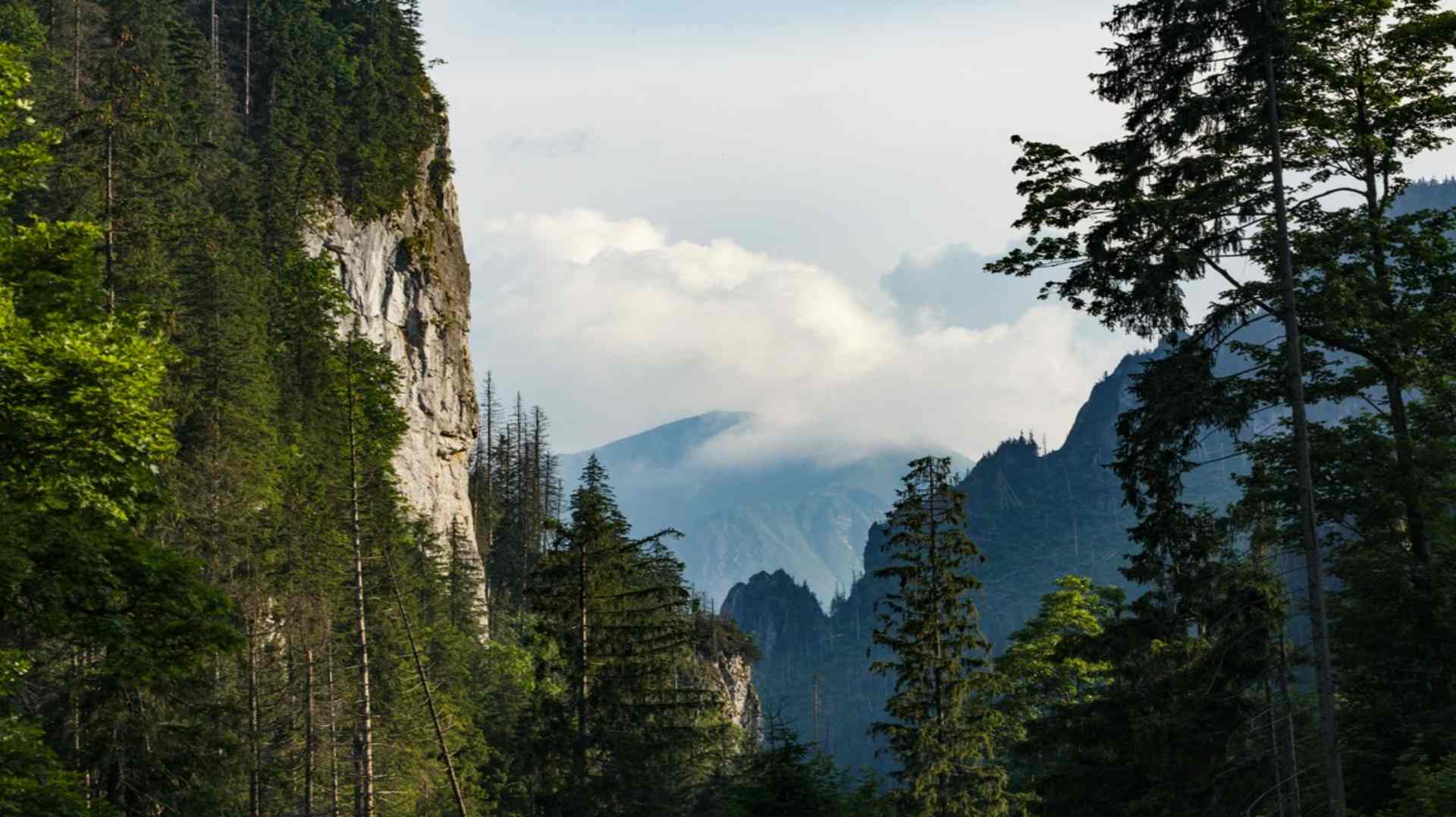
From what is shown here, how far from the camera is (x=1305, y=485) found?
607 inches

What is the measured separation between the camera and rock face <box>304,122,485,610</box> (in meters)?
74.9

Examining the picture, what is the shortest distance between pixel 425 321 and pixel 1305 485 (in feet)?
241

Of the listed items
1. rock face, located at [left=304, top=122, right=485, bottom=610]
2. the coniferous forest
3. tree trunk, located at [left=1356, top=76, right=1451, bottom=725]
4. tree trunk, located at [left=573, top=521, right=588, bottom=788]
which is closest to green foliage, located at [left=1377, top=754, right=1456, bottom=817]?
the coniferous forest

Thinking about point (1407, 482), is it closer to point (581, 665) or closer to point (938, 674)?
point (938, 674)

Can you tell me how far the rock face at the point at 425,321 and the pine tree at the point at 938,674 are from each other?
43.9 m

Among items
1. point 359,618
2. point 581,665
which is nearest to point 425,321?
point 359,618

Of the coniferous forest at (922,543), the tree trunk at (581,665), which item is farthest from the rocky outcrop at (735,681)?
the tree trunk at (581,665)

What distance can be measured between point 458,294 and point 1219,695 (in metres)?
78.1

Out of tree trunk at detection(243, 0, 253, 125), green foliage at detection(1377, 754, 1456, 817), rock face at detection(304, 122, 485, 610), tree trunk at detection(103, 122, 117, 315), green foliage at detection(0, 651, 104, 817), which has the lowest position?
green foliage at detection(1377, 754, 1456, 817)

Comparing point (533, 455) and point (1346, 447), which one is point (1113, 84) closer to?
point (1346, 447)

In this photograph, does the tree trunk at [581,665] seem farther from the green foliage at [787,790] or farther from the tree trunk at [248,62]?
the tree trunk at [248,62]

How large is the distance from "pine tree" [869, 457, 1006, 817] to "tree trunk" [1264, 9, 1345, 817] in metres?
14.5

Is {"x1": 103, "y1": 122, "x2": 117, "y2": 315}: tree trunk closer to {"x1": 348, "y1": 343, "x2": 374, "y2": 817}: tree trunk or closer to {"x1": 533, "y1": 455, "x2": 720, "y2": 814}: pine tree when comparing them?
{"x1": 348, "y1": 343, "x2": 374, "y2": 817}: tree trunk

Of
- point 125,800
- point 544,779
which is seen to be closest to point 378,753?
point 544,779
